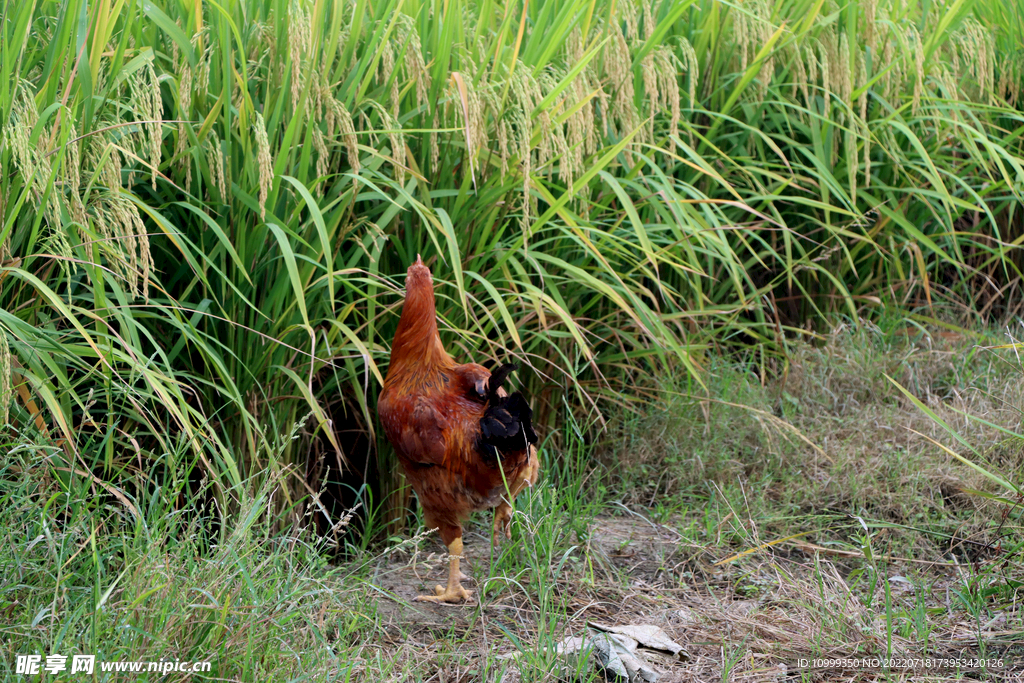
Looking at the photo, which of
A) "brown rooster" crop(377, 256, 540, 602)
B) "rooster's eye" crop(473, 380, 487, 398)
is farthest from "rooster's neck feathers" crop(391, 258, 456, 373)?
"rooster's eye" crop(473, 380, 487, 398)

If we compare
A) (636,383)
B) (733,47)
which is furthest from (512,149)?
(733,47)

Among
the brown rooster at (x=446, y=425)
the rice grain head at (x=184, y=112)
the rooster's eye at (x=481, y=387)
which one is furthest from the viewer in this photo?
the rooster's eye at (x=481, y=387)

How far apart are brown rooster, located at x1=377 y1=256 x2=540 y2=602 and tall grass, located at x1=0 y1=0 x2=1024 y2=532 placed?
4.5 inches

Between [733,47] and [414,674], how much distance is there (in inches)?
101

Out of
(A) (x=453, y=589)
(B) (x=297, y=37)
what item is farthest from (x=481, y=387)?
(B) (x=297, y=37)

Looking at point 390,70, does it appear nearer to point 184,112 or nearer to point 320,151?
point 320,151

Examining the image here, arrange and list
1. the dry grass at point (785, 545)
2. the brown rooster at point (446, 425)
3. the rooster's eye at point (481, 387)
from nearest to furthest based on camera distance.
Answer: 1. the dry grass at point (785, 545)
2. the brown rooster at point (446, 425)
3. the rooster's eye at point (481, 387)

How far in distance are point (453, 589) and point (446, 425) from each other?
1.63 feet

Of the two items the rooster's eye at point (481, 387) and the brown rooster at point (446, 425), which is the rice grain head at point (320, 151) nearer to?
the brown rooster at point (446, 425)

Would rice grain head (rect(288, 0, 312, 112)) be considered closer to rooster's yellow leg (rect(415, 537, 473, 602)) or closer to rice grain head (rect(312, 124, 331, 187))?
rice grain head (rect(312, 124, 331, 187))

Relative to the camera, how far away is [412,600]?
2.44 metres

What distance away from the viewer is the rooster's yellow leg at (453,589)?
2.40 meters

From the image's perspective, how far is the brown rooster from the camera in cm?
223

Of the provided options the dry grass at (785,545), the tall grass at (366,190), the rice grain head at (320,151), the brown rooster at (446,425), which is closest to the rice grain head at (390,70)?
the tall grass at (366,190)
